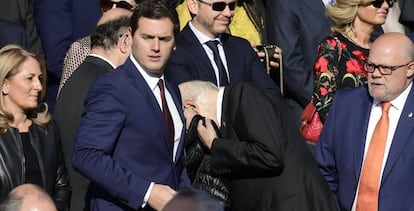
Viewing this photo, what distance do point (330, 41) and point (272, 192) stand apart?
1.94 metres

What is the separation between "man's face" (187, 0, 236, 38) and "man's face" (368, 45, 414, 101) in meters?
1.36

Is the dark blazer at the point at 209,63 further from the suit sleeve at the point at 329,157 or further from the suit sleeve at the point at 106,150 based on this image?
the suit sleeve at the point at 106,150

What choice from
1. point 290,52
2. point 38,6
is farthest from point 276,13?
point 38,6

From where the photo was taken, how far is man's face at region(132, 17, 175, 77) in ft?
22.9

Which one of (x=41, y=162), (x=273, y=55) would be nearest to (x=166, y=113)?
(x=41, y=162)

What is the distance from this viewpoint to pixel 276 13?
9.78 metres

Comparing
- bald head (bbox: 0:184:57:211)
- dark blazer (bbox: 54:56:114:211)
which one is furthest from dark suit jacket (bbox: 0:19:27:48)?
bald head (bbox: 0:184:57:211)

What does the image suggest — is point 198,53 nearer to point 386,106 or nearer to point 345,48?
point 345,48

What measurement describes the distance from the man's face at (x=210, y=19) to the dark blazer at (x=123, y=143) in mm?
1767

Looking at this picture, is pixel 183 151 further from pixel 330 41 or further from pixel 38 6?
pixel 38 6

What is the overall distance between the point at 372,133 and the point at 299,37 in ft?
6.88

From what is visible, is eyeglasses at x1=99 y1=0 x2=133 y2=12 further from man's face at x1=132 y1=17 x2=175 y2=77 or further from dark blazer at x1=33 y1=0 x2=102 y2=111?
man's face at x1=132 y1=17 x2=175 y2=77

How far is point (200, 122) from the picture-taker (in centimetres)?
740

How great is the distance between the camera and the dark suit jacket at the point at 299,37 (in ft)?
31.5
